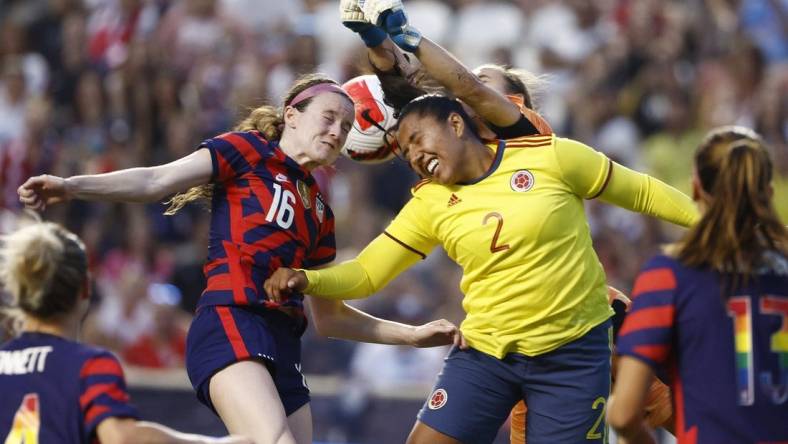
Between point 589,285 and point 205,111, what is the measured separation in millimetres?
7065

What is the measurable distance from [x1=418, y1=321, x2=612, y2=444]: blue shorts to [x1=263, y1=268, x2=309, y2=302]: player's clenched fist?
0.70m

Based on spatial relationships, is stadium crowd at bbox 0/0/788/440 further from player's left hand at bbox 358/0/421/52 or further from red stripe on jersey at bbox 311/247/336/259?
player's left hand at bbox 358/0/421/52

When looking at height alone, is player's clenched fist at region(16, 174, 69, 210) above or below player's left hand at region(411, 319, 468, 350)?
above

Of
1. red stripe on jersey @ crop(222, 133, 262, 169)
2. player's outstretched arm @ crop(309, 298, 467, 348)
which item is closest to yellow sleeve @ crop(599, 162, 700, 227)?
player's outstretched arm @ crop(309, 298, 467, 348)

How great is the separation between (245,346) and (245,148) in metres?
0.80

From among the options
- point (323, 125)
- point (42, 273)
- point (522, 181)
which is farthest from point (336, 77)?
point (42, 273)

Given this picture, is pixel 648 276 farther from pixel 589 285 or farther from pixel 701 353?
pixel 589 285

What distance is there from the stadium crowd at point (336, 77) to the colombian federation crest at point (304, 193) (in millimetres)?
4116

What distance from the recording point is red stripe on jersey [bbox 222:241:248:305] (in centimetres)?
498

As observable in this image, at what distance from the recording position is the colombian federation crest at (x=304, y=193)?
5.19 m

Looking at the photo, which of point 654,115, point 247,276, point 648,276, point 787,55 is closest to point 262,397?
point 247,276

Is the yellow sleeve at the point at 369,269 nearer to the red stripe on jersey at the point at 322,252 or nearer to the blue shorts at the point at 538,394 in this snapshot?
the red stripe on jersey at the point at 322,252

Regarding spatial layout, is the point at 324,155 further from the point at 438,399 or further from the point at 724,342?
the point at 724,342

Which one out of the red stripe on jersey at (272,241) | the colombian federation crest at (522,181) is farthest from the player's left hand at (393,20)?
the red stripe on jersey at (272,241)
